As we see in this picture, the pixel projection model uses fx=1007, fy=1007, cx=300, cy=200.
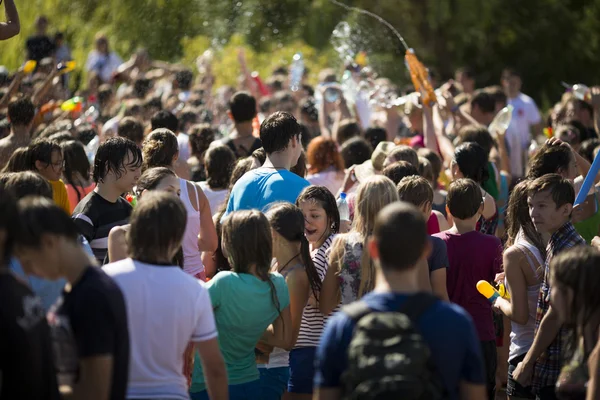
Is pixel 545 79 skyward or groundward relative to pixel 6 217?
groundward

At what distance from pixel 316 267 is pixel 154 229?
171cm

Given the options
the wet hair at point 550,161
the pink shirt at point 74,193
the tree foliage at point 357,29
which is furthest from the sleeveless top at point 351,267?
the tree foliage at point 357,29

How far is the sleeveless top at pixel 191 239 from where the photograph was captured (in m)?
6.20

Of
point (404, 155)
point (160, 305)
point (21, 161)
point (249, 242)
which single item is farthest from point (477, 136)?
point (160, 305)

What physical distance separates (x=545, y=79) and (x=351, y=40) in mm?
12146

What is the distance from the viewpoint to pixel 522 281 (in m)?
5.53

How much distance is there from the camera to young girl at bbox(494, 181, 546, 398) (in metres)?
5.46

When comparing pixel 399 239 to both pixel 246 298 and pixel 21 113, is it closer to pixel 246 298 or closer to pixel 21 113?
pixel 246 298

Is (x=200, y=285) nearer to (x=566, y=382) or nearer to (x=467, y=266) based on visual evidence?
(x=566, y=382)

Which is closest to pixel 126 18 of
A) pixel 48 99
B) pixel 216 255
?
pixel 48 99

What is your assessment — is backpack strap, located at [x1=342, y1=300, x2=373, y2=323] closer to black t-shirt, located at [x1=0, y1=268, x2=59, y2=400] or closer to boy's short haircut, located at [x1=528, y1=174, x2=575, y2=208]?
black t-shirt, located at [x1=0, y1=268, x2=59, y2=400]

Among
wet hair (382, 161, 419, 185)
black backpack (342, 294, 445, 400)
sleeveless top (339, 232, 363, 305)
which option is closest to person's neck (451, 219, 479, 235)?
wet hair (382, 161, 419, 185)

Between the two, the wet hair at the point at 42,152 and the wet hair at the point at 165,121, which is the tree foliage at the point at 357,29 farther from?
the wet hair at the point at 42,152

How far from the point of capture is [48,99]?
12453mm
